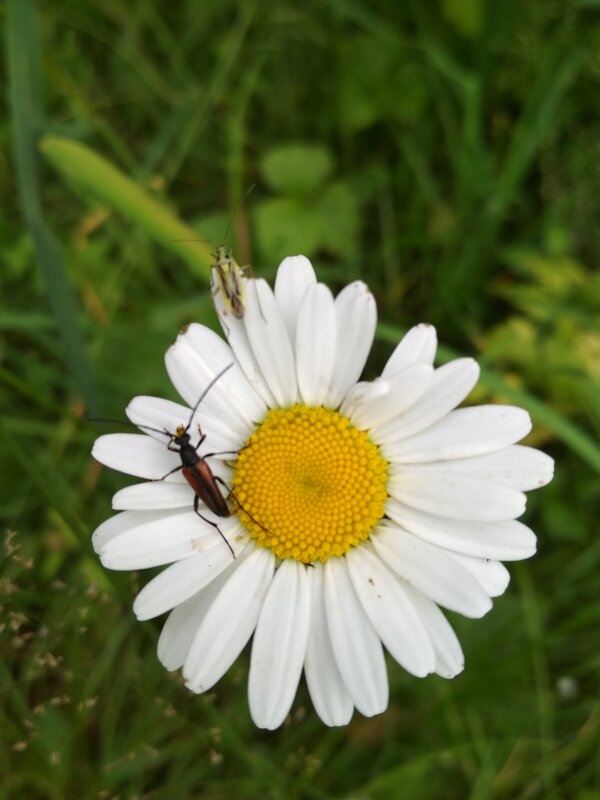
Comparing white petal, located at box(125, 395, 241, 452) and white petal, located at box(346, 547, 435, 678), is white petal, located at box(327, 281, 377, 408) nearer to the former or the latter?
white petal, located at box(125, 395, 241, 452)

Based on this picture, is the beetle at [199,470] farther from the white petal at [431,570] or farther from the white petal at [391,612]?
the white petal at [431,570]

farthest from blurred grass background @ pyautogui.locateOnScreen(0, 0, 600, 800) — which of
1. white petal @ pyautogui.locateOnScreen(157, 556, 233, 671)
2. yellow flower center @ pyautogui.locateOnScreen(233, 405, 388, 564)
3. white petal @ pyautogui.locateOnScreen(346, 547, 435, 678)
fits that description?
white petal @ pyautogui.locateOnScreen(346, 547, 435, 678)

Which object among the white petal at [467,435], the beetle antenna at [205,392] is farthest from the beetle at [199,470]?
the white petal at [467,435]

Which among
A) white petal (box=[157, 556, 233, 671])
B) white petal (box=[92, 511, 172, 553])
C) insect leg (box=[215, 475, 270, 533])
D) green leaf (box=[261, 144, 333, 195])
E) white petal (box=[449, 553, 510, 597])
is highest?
green leaf (box=[261, 144, 333, 195])

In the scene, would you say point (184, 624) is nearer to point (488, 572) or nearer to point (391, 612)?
point (391, 612)

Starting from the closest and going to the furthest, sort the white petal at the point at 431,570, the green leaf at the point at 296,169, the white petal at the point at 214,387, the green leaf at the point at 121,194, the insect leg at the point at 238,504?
1. the white petal at the point at 431,570
2. the white petal at the point at 214,387
3. the insect leg at the point at 238,504
4. the green leaf at the point at 121,194
5. the green leaf at the point at 296,169
